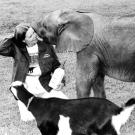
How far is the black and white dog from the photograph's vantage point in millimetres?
5062

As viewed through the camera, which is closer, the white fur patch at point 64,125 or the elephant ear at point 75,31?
the white fur patch at point 64,125

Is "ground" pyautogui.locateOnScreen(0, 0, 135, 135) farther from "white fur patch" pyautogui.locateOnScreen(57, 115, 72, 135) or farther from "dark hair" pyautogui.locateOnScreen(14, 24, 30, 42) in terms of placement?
"dark hair" pyautogui.locateOnScreen(14, 24, 30, 42)

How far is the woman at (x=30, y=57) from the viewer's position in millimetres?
5902

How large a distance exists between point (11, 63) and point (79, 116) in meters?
4.40

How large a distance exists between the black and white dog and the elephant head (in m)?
0.84

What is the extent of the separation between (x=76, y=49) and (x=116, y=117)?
107cm

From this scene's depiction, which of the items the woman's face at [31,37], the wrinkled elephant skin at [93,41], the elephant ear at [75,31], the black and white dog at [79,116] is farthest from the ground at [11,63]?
the woman's face at [31,37]

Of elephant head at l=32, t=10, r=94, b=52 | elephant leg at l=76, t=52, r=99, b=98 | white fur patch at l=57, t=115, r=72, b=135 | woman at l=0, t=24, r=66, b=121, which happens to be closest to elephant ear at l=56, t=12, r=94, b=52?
elephant head at l=32, t=10, r=94, b=52

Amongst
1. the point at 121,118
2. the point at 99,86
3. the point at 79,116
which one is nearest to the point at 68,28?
the point at 99,86

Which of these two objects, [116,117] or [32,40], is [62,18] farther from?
[116,117]

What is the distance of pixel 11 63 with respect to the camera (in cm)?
936

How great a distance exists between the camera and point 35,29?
5.95m

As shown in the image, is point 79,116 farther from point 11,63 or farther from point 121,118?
point 11,63

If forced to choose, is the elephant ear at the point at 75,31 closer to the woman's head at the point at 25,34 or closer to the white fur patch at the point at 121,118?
the woman's head at the point at 25,34
